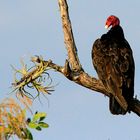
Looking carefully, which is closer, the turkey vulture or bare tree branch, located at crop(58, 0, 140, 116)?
bare tree branch, located at crop(58, 0, 140, 116)

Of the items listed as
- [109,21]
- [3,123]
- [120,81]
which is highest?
[109,21]

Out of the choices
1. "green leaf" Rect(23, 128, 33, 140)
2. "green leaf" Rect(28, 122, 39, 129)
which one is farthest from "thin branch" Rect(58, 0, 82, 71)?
"green leaf" Rect(23, 128, 33, 140)

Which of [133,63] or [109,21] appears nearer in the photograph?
[133,63]

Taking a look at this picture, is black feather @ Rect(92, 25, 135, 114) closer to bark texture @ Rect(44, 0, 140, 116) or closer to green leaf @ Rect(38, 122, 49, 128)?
bark texture @ Rect(44, 0, 140, 116)

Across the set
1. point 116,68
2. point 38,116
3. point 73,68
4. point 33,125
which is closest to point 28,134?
point 33,125

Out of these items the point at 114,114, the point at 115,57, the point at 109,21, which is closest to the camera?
the point at 114,114

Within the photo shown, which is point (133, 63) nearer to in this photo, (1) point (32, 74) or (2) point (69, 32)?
(2) point (69, 32)

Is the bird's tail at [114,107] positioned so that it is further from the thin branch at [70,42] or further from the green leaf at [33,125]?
the green leaf at [33,125]

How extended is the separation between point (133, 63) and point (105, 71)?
0.48 m

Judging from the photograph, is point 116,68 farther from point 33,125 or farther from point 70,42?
point 33,125

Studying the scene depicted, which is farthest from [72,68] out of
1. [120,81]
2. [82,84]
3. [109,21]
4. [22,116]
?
[22,116]

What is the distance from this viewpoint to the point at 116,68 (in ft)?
22.8

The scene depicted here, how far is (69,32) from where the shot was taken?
673cm

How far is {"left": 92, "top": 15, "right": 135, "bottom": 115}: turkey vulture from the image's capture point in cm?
658
